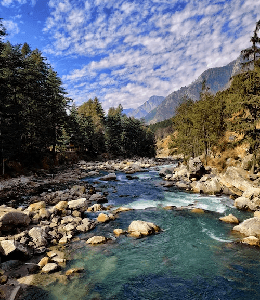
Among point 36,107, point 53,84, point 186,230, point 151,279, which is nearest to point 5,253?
point 151,279

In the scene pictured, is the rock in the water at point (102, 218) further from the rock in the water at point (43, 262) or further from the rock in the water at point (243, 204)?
the rock in the water at point (243, 204)

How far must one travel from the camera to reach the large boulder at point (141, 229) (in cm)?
1245

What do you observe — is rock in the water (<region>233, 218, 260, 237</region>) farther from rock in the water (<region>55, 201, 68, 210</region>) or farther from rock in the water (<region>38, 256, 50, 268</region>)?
rock in the water (<region>55, 201, 68, 210</region>)

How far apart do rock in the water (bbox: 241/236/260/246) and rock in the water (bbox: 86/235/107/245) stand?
8.00m

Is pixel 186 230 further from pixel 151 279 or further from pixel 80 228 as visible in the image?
pixel 80 228

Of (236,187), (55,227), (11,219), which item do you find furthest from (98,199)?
(236,187)

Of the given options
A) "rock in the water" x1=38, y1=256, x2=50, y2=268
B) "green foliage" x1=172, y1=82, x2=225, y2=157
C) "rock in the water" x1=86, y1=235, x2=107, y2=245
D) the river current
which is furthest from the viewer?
"green foliage" x1=172, y1=82, x2=225, y2=157

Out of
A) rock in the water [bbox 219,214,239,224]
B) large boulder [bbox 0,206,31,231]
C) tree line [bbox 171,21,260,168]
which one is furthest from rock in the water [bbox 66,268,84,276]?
tree line [bbox 171,21,260,168]

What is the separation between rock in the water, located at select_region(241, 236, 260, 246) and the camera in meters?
10.9

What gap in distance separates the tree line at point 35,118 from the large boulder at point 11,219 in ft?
49.4

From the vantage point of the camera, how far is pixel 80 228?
1295 centimetres

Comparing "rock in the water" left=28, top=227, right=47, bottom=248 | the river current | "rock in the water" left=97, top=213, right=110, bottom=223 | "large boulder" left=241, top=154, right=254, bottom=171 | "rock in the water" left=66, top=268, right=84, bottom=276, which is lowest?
the river current

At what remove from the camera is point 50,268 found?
8664mm

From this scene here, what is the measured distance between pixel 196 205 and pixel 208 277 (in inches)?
390
